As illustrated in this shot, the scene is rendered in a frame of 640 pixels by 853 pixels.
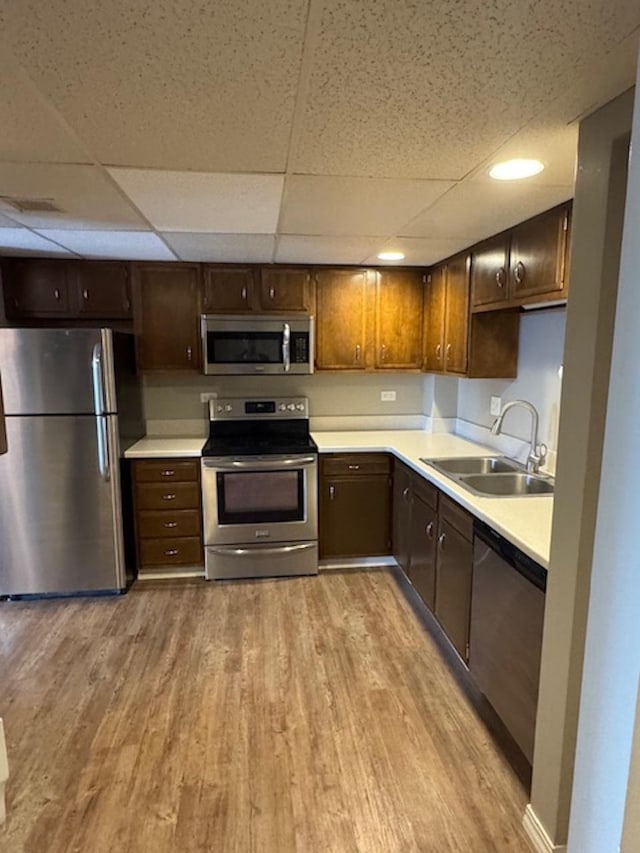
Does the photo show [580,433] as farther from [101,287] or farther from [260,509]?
[101,287]

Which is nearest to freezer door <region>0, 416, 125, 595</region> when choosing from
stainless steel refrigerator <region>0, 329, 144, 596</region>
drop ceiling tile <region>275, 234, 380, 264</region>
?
stainless steel refrigerator <region>0, 329, 144, 596</region>

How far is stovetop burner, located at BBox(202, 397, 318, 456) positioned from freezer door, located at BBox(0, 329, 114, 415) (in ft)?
3.26

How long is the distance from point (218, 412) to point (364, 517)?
1380mm

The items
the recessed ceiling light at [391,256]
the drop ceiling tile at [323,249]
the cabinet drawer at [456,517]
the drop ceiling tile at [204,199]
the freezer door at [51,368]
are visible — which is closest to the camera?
the drop ceiling tile at [204,199]

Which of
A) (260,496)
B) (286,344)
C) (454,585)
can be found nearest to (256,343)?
(286,344)

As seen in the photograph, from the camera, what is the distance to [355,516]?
3590 mm

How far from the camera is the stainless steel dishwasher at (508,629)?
1737 millimetres

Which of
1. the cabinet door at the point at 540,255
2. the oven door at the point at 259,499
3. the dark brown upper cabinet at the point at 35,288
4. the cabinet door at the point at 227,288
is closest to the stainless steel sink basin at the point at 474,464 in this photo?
the oven door at the point at 259,499

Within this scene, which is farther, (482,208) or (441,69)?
(482,208)

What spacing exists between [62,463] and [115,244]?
1377mm

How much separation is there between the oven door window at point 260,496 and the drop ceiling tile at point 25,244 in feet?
5.71

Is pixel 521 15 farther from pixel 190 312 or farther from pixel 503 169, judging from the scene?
pixel 190 312

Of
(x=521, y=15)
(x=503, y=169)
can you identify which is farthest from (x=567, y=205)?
(x=521, y=15)

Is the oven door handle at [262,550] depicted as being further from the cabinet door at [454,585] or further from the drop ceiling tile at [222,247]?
the drop ceiling tile at [222,247]
